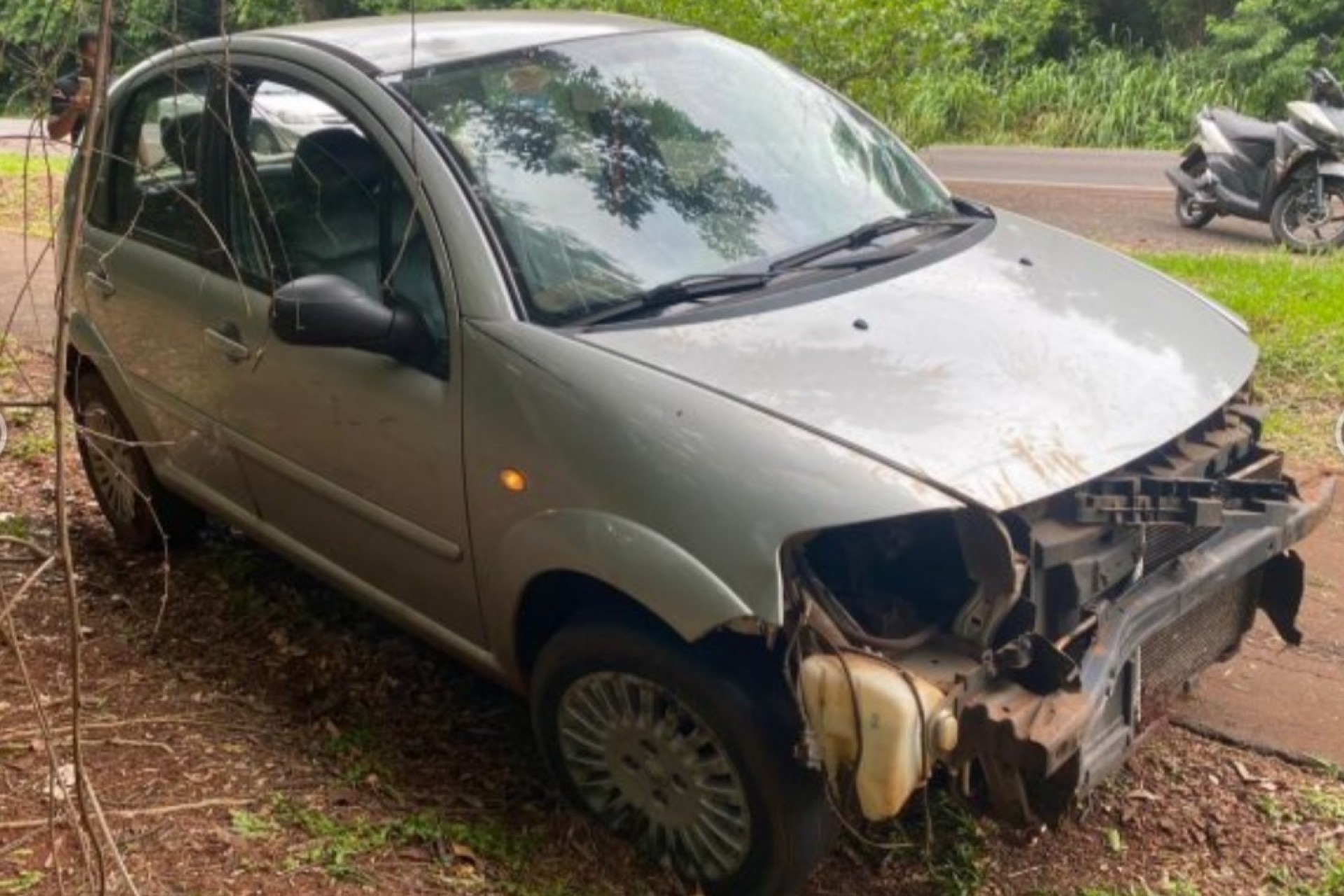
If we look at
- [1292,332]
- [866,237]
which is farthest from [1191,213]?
[866,237]

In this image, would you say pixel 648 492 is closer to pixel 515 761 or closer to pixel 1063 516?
pixel 1063 516

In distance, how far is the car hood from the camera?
9.58 feet

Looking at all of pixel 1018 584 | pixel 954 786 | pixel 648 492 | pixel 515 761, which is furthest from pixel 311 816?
pixel 1018 584

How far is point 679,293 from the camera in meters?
3.45

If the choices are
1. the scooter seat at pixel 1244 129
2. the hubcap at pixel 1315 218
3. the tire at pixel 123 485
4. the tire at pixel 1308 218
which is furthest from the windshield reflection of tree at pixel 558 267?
the scooter seat at pixel 1244 129

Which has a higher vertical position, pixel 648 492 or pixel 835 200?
pixel 835 200

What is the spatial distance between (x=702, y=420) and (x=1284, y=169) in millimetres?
8523

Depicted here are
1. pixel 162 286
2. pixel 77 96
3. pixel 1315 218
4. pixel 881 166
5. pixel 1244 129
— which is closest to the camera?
pixel 77 96

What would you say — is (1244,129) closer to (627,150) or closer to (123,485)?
(627,150)

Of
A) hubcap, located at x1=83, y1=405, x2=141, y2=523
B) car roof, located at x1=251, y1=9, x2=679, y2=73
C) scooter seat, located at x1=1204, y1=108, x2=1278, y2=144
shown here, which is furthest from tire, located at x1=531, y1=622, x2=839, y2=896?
scooter seat, located at x1=1204, y1=108, x2=1278, y2=144

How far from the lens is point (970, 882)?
3.34 metres

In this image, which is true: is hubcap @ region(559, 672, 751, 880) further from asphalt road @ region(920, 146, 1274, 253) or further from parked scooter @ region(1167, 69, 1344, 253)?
asphalt road @ region(920, 146, 1274, 253)

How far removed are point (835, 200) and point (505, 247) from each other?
0.99m

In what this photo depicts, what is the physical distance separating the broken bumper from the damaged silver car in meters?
0.01
